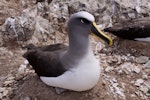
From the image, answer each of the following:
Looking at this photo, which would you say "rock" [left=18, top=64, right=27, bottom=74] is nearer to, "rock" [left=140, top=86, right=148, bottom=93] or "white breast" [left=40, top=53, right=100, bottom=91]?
"white breast" [left=40, top=53, right=100, bottom=91]

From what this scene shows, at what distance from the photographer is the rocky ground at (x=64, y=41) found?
459 centimetres

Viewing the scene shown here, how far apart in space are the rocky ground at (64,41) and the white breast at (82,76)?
0.97 ft

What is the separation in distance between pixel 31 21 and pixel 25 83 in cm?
139

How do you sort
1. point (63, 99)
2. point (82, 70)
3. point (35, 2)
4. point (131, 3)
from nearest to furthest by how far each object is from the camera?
point (82, 70), point (63, 99), point (131, 3), point (35, 2)

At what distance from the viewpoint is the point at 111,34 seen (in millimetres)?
6066

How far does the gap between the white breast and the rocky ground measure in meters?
0.30

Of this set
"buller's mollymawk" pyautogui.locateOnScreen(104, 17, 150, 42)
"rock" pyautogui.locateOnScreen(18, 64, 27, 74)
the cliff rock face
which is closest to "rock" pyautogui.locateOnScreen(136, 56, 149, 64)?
"buller's mollymawk" pyautogui.locateOnScreen(104, 17, 150, 42)

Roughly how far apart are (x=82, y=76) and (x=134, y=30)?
189cm

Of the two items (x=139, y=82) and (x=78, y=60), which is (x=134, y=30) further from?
(x=78, y=60)

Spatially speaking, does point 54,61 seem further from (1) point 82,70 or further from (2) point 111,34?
(2) point 111,34

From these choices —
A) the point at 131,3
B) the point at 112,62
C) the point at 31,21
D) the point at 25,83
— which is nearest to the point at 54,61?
the point at 25,83

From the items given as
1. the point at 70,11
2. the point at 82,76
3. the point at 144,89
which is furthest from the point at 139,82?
the point at 70,11

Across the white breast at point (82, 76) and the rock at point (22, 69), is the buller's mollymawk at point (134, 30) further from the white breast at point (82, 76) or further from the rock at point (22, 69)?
the white breast at point (82, 76)

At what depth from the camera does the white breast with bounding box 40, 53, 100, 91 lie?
13.3 feet
